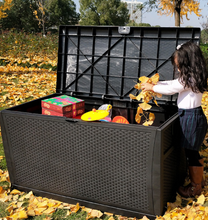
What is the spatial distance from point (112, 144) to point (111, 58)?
1.41 m

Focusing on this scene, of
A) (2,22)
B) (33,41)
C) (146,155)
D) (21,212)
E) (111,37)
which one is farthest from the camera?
(2,22)

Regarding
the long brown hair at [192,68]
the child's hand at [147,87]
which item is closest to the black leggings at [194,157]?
the long brown hair at [192,68]

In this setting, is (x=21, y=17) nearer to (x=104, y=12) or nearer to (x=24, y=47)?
(x=104, y=12)

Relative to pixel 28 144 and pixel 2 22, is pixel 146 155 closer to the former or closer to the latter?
pixel 28 144

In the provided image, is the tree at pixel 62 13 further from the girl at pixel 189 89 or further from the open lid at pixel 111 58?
the girl at pixel 189 89

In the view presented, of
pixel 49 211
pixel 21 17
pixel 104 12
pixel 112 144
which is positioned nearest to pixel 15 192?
pixel 49 211

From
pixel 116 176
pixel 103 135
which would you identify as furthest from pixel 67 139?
pixel 116 176

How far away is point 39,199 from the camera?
241 cm

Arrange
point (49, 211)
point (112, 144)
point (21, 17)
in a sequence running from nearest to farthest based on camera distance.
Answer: point (112, 144) → point (49, 211) → point (21, 17)

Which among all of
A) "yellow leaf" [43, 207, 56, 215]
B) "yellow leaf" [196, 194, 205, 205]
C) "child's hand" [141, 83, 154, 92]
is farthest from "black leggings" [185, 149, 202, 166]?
"yellow leaf" [43, 207, 56, 215]

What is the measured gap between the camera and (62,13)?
51.1m

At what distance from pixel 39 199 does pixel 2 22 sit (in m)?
45.1

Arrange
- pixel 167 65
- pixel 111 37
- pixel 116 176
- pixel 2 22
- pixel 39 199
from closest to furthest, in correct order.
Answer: pixel 116 176 < pixel 39 199 < pixel 167 65 < pixel 111 37 < pixel 2 22

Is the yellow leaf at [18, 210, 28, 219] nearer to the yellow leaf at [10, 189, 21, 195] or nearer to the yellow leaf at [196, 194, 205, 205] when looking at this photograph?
the yellow leaf at [10, 189, 21, 195]
